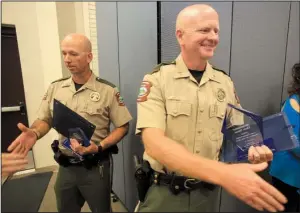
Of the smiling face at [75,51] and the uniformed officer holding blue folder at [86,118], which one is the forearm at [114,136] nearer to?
the uniformed officer holding blue folder at [86,118]

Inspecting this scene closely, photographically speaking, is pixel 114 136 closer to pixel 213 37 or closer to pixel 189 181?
pixel 189 181

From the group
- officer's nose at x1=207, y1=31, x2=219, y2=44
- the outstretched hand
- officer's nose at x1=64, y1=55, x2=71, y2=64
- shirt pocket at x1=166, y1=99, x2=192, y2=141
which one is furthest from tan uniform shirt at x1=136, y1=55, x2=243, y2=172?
the outstretched hand

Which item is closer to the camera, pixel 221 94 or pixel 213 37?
pixel 213 37

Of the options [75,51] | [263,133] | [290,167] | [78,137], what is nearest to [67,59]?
[75,51]

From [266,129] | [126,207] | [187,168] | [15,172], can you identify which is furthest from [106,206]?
[266,129]

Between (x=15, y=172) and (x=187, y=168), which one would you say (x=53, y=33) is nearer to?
(x=15, y=172)

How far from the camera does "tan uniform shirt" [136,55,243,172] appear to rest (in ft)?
2.04

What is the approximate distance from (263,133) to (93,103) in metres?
0.51

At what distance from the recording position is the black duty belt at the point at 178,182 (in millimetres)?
666

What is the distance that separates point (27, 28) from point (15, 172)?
1.46 feet

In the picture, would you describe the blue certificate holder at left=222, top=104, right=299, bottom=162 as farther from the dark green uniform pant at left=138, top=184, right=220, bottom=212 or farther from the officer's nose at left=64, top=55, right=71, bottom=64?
the officer's nose at left=64, top=55, right=71, bottom=64

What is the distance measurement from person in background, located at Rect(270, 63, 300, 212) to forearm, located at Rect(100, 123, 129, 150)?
0.52 metres

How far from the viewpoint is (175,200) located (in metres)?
0.69

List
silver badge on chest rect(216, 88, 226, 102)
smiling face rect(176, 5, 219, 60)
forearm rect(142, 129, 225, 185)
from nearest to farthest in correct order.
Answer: forearm rect(142, 129, 225, 185)
smiling face rect(176, 5, 219, 60)
silver badge on chest rect(216, 88, 226, 102)
